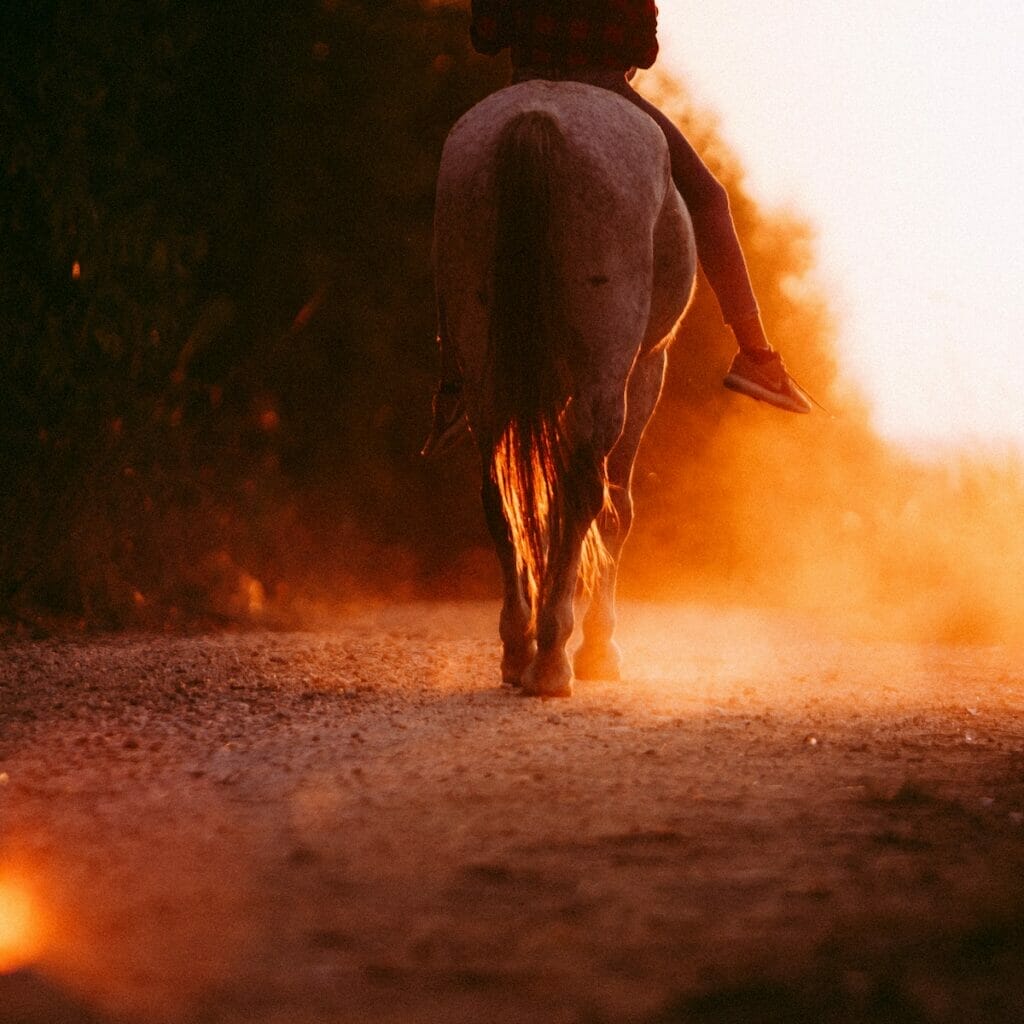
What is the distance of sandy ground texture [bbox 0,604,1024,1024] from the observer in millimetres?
1894

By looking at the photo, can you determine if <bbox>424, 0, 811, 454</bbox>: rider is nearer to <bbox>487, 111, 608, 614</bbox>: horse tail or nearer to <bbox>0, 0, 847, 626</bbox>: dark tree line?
<bbox>487, 111, 608, 614</bbox>: horse tail

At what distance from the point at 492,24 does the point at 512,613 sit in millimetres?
2241

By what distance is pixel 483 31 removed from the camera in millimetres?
5348

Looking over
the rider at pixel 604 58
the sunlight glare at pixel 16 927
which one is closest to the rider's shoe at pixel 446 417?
the rider at pixel 604 58

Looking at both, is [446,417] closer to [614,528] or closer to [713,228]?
[614,528]

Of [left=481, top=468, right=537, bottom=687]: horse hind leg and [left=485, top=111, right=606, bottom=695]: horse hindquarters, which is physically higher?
[left=485, top=111, right=606, bottom=695]: horse hindquarters

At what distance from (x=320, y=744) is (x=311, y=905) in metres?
1.58

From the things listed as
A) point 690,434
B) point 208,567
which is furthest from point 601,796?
point 690,434

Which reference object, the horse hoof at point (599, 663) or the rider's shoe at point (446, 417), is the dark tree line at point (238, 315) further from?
the horse hoof at point (599, 663)

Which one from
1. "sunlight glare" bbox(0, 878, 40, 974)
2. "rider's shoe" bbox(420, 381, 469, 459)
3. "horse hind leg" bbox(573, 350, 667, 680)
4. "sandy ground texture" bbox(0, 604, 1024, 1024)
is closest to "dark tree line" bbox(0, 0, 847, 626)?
"rider's shoe" bbox(420, 381, 469, 459)

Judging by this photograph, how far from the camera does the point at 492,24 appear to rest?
533cm

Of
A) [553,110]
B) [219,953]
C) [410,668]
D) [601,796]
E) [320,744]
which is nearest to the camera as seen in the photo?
[219,953]

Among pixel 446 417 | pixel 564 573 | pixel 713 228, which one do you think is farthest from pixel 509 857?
pixel 713 228

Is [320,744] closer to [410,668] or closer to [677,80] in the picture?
[410,668]
